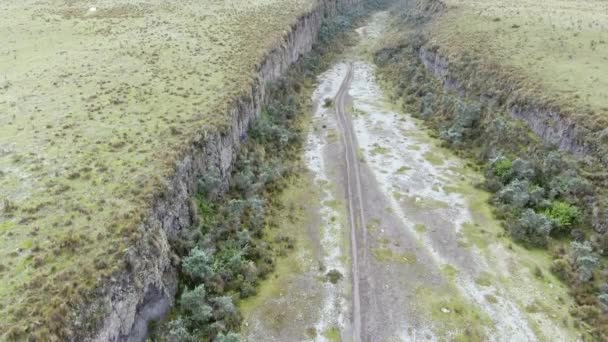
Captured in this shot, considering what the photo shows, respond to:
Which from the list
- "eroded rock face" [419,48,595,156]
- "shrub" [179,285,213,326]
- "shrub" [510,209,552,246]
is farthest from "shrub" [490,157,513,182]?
"shrub" [179,285,213,326]

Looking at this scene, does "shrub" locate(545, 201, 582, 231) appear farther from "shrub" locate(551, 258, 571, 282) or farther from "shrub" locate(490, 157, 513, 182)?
"shrub" locate(490, 157, 513, 182)

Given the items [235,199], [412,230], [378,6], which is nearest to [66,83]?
[235,199]

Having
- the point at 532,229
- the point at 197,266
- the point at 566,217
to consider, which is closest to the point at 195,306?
the point at 197,266

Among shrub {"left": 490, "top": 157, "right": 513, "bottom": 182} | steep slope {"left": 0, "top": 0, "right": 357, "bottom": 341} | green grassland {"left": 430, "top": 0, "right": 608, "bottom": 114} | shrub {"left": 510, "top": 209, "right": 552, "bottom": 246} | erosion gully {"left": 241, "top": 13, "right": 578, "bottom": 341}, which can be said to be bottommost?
erosion gully {"left": 241, "top": 13, "right": 578, "bottom": 341}

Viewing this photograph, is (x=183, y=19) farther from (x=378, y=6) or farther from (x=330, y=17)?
(x=378, y=6)

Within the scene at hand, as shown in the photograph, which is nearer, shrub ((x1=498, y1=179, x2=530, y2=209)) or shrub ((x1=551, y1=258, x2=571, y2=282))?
shrub ((x1=551, y1=258, x2=571, y2=282))

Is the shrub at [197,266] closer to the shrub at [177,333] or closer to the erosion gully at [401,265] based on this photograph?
the erosion gully at [401,265]

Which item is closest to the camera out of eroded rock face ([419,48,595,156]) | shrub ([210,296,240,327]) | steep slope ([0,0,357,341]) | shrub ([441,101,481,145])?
steep slope ([0,0,357,341])
